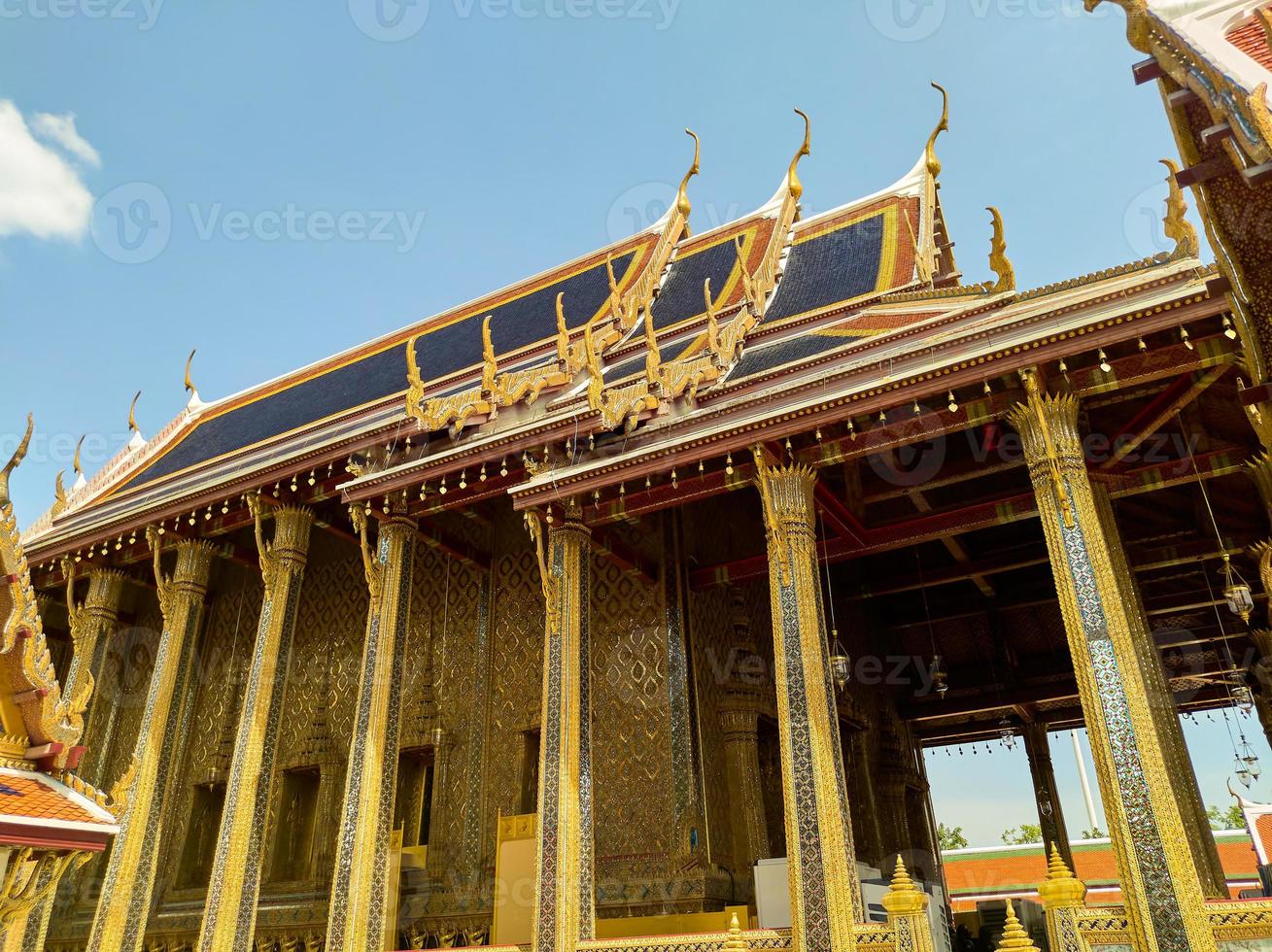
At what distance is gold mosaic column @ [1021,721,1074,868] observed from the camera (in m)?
13.8

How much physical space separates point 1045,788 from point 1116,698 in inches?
391

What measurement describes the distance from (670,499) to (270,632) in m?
4.49

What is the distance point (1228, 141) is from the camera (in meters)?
3.22

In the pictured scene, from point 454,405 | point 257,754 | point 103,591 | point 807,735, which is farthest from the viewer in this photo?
point 103,591

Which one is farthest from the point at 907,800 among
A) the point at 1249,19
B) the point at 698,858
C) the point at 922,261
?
the point at 1249,19

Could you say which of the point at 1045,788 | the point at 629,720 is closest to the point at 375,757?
the point at 629,720

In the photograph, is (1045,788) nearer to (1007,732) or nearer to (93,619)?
(1007,732)

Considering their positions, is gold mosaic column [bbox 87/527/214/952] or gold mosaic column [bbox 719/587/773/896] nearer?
gold mosaic column [bbox 87/527/214/952]

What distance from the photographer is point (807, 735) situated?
6348mm

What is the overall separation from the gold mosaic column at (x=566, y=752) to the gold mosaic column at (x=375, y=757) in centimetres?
154

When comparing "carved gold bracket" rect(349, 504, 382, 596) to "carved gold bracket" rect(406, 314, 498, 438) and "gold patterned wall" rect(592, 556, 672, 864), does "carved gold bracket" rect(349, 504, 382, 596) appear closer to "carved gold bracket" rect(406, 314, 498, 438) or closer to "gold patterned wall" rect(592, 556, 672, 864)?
"carved gold bracket" rect(406, 314, 498, 438)

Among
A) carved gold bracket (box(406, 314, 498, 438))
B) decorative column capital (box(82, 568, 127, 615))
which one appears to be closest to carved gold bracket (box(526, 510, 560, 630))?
carved gold bracket (box(406, 314, 498, 438))

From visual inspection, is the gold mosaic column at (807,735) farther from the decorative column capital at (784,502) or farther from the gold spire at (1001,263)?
the gold spire at (1001,263)

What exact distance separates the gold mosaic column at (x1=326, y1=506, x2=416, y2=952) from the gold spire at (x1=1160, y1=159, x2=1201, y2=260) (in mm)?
6883
